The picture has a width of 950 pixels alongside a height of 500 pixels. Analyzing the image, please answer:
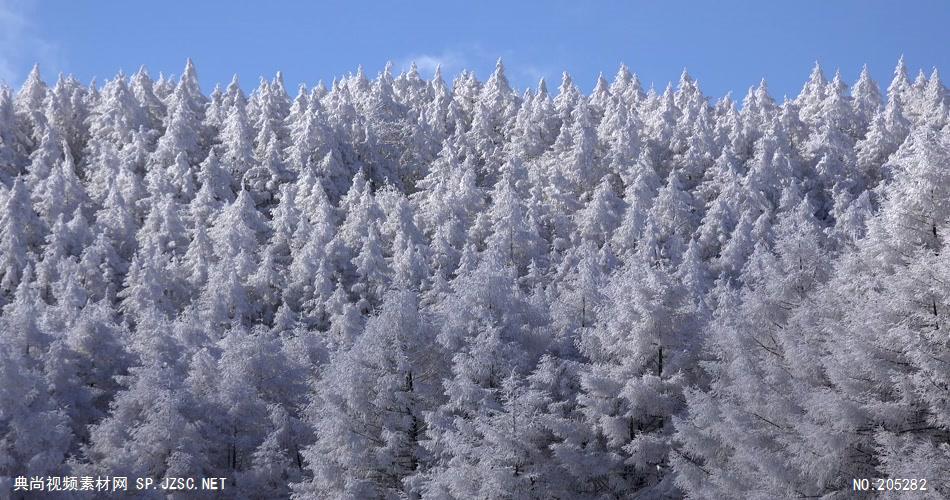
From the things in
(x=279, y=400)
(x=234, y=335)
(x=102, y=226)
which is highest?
(x=102, y=226)

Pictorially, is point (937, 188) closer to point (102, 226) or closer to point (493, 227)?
point (493, 227)

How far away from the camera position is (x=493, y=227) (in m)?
68.4

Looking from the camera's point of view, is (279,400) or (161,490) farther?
(279,400)

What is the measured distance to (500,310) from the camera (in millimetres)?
37125

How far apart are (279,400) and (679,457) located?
18674mm

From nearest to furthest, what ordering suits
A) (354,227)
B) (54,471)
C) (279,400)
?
1. (54,471)
2. (279,400)
3. (354,227)

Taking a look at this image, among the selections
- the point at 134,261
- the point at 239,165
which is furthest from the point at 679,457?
the point at 239,165

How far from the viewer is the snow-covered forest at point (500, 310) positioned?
24750mm

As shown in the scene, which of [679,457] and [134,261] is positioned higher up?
[134,261]

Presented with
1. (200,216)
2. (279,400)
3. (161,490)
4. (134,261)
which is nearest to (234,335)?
(279,400)

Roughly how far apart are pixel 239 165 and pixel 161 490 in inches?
2346

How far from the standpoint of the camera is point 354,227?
70062 mm

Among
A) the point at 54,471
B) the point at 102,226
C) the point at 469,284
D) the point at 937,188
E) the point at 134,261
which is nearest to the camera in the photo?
the point at 937,188

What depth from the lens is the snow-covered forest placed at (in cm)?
2475
